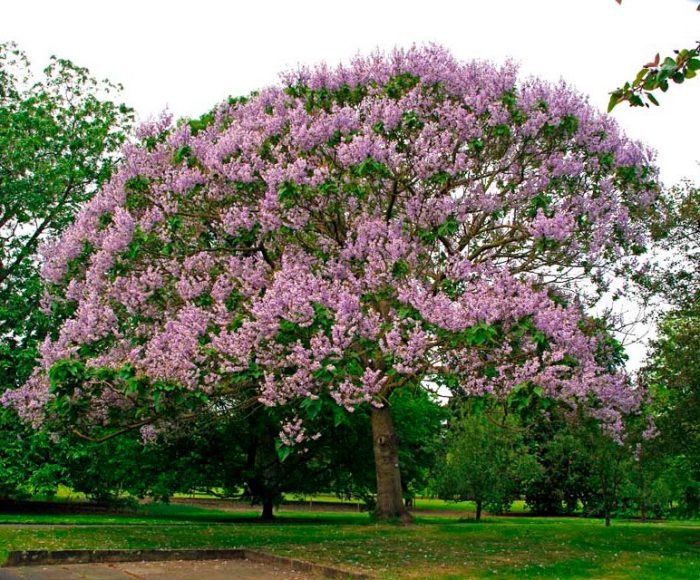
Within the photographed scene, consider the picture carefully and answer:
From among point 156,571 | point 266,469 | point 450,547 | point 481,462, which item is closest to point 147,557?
point 156,571

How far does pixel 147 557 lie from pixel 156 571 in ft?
5.24

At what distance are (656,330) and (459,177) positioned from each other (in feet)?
31.7

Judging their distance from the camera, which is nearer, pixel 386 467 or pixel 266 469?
pixel 386 467

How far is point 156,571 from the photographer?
12.6 metres

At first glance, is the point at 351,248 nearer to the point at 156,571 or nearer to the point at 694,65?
the point at 156,571

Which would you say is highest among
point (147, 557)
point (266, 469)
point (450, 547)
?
point (266, 469)

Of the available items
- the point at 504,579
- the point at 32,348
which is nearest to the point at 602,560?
the point at 504,579

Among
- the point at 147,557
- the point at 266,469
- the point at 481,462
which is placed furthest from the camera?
the point at 481,462

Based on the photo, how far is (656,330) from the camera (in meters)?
22.9

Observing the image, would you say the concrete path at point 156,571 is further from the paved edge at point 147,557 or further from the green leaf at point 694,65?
the green leaf at point 694,65

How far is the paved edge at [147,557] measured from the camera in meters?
13.0

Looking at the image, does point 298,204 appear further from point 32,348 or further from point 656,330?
point 32,348

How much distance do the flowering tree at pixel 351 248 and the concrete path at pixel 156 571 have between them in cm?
252

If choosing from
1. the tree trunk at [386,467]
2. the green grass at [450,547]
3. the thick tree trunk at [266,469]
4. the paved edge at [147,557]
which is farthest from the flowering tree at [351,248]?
the thick tree trunk at [266,469]
